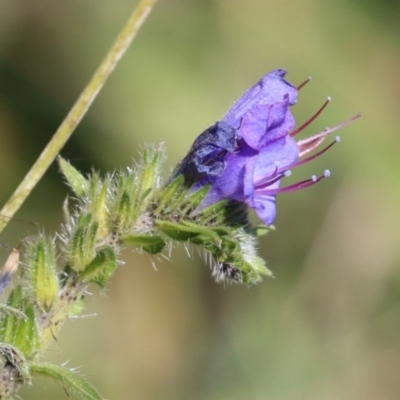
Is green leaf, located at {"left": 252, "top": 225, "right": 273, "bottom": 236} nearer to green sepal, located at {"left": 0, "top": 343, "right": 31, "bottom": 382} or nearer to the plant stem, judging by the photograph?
the plant stem

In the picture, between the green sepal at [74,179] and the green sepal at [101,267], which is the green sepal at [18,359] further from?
the green sepal at [74,179]

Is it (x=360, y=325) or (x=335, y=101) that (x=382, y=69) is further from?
(x=360, y=325)

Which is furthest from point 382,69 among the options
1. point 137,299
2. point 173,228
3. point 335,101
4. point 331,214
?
point 173,228

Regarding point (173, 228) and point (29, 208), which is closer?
point (173, 228)

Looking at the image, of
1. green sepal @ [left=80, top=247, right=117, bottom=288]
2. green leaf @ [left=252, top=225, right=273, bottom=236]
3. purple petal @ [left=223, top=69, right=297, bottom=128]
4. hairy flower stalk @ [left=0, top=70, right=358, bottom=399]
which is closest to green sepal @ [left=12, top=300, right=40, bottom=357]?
hairy flower stalk @ [left=0, top=70, right=358, bottom=399]

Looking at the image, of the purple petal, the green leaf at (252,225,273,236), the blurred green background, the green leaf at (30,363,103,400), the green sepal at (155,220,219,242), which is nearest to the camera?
the green leaf at (30,363,103,400)

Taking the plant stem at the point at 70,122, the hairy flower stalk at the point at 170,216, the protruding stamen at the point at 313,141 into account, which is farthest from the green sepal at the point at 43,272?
the protruding stamen at the point at 313,141

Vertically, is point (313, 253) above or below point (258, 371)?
above
